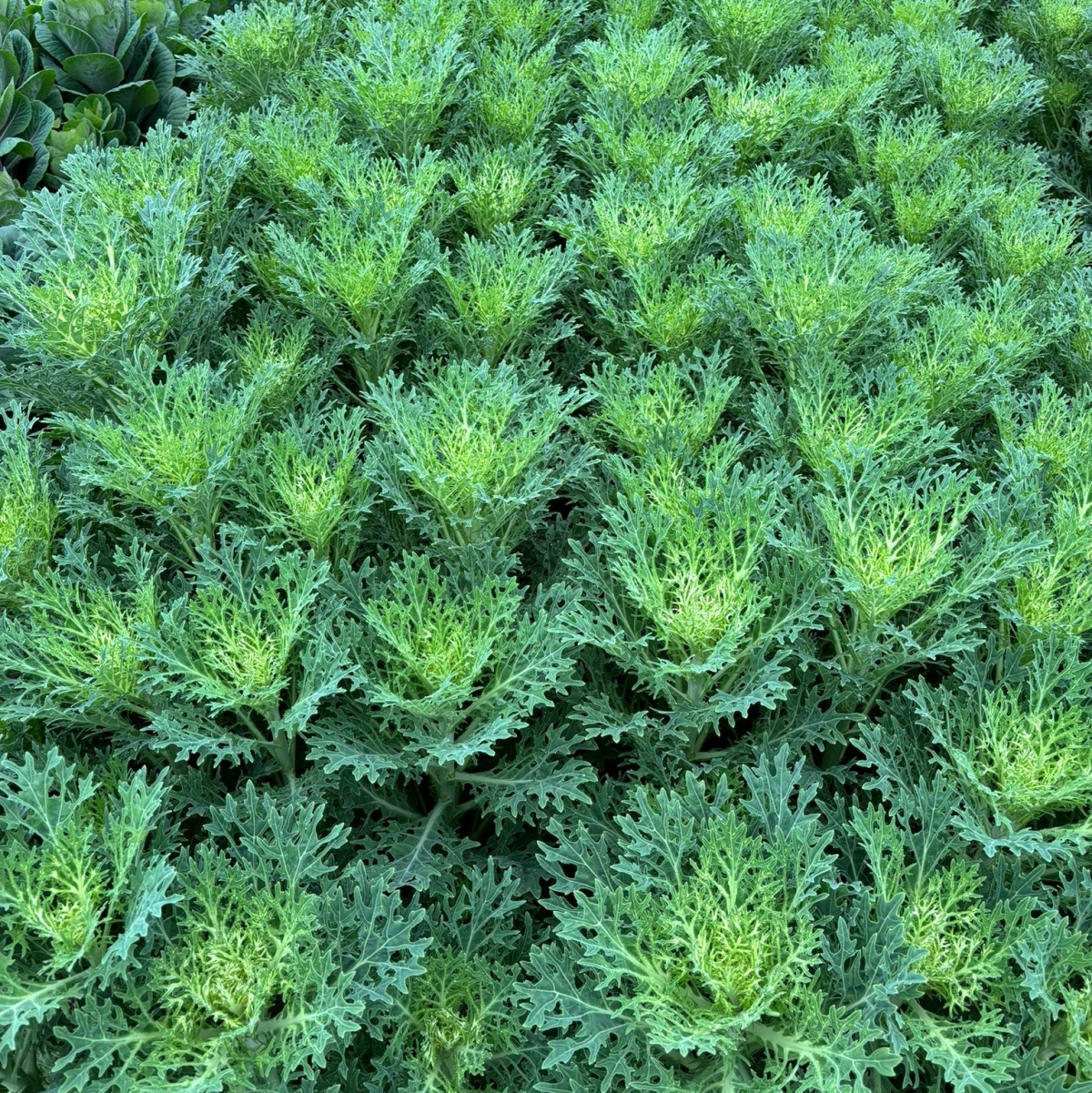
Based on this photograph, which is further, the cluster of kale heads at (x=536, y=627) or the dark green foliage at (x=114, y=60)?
the dark green foliage at (x=114, y=60)

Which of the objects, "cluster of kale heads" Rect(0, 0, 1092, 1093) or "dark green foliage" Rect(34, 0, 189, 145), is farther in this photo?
"dark green foliage" Rect(34, 0, 189, 145)

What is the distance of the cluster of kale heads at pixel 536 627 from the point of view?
1.70 m

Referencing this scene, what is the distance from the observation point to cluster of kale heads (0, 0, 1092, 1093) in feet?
5.58

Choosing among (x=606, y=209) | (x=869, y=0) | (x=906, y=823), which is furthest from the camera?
(x=869, y=0)

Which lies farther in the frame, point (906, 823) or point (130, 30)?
point (130, 30)

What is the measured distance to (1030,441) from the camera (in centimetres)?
253

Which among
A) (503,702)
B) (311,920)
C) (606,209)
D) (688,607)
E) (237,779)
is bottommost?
(237,779)

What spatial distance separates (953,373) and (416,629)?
1623mm

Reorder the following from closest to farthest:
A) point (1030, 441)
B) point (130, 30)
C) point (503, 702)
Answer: point (503, 702)
point (1030, 441)
point (130, 30)

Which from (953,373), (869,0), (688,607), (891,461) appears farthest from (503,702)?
(869,0)

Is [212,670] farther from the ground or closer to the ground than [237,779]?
farther from the ground

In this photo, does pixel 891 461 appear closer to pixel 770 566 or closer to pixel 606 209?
pixel 770 566

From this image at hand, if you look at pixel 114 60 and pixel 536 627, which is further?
pixel 114 60

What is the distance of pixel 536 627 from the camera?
2.01 m
